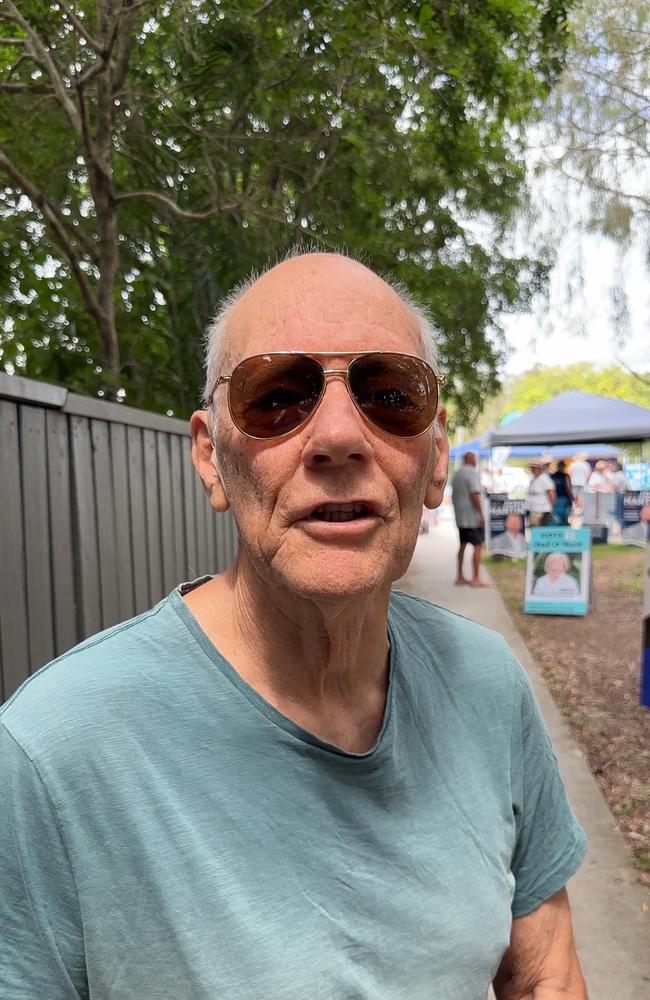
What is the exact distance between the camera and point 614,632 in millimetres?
8750

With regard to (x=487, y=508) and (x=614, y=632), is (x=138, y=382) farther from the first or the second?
(x=487, y=508)

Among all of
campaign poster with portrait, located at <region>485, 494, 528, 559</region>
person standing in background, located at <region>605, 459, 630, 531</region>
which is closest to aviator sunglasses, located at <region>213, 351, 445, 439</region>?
campaign poster with portrait, located at <region>485, 494, 528, 559</region>

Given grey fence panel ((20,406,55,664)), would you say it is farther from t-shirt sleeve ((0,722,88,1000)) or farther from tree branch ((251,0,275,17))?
tree branch ((251,0,275,17))

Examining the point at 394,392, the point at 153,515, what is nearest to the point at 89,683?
the point at 394,392

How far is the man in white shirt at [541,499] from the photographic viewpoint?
44.3ft

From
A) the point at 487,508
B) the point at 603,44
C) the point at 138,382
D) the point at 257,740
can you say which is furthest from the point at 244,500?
the point at 603,44

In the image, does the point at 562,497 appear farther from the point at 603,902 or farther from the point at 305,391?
the point at 305,391

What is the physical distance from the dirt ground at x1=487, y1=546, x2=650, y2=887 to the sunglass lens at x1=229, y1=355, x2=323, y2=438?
3.41 m

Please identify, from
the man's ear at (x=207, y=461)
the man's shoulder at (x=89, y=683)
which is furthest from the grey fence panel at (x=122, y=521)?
the man's shoulder at (x=89, y=683)

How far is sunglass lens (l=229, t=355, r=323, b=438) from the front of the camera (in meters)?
1.23

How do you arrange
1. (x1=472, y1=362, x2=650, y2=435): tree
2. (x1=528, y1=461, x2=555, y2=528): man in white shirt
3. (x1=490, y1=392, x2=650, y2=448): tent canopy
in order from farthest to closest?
(x1=472, y1=362, x2=650, y2=435): tree → (x1=528, y1=461, x2=555, y2=528): man in white shirt → (x1=490, y1=392, x2=650, y2=448): tent canopy

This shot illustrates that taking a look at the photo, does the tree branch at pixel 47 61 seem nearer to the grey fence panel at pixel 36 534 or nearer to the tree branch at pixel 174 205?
the tree branch at pixel 174 205

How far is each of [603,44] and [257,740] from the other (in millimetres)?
17115

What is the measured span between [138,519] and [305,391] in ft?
11.4
